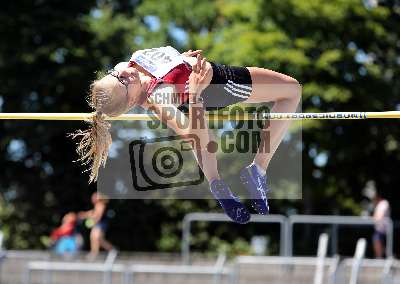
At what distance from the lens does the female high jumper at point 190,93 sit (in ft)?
19.3

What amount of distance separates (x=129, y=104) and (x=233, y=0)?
18.2 meters

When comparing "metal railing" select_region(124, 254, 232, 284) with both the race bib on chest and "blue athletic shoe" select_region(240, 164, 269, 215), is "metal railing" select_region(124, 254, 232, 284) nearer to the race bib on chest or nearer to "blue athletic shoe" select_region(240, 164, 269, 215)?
"blue athletic shoe" select_region(240, 164, 269, 215)

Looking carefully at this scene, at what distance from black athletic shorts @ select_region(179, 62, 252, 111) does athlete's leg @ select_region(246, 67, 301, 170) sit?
57mm

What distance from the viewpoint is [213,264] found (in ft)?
43.1

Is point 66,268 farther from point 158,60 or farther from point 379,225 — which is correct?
point 158,60

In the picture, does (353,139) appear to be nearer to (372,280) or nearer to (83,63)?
(83,63)

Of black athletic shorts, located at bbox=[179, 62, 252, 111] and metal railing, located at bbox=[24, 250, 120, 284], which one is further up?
black athletic shorts, located at bbox=[179, 62, 252, 111]

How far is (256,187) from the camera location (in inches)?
249

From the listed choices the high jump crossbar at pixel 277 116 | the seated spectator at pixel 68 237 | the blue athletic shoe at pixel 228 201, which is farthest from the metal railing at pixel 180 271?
the blue athletic shoe at pixel 228 201

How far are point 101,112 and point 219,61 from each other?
46.5 ft

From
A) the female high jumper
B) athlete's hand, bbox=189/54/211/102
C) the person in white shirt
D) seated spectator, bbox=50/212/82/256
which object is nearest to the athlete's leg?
the female high jumper

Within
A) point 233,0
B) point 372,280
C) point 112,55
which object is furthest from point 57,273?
point 233,0

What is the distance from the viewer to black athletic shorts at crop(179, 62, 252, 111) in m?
6.23

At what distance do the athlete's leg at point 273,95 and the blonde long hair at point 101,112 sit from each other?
38.1 inches
